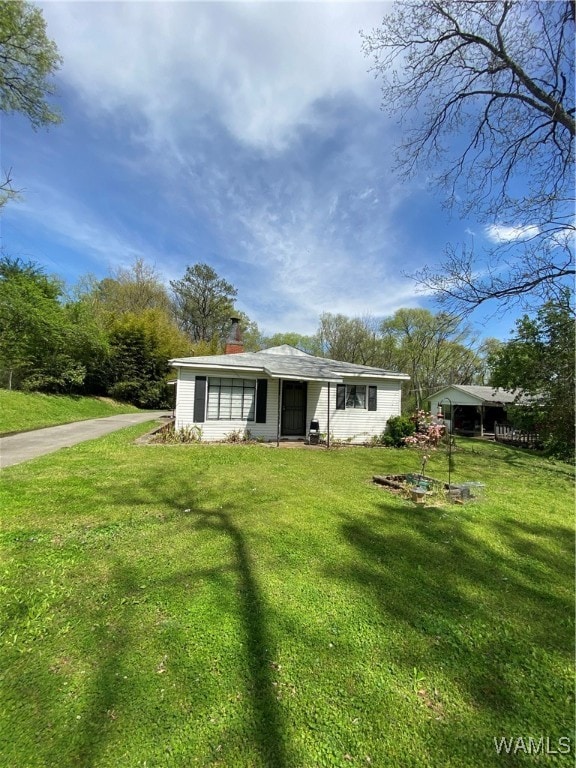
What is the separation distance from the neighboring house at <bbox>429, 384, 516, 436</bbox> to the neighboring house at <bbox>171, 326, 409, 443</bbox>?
9786 mm

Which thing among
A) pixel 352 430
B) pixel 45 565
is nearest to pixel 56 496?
pixel 45 565

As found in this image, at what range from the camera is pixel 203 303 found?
3275cm

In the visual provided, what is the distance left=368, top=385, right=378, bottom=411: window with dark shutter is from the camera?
13.1m

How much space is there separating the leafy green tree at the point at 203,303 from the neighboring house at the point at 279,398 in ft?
69.9

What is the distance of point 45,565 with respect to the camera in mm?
3031

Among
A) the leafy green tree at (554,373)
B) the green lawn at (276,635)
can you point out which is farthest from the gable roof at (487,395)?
the green lawn at (276,635)

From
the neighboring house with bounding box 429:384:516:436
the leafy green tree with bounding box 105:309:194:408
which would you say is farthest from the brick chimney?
the neighboring house with bounding box 429:384:516:436

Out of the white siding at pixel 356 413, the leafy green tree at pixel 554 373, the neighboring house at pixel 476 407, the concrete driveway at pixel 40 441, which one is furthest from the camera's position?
the neighboring house at pixel 476 407

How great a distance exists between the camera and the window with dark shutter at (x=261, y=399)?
1155 cm

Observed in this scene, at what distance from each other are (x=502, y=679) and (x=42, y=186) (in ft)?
52.0

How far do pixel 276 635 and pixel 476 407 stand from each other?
24.3 m

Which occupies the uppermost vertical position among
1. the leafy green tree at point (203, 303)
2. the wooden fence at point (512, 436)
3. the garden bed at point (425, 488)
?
the leafy green tree at point (203, 303)

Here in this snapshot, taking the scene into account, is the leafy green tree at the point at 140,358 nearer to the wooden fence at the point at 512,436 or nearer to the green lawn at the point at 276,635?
the green lawn at the point at 276,635

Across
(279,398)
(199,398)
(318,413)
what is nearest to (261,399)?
(279,398)
